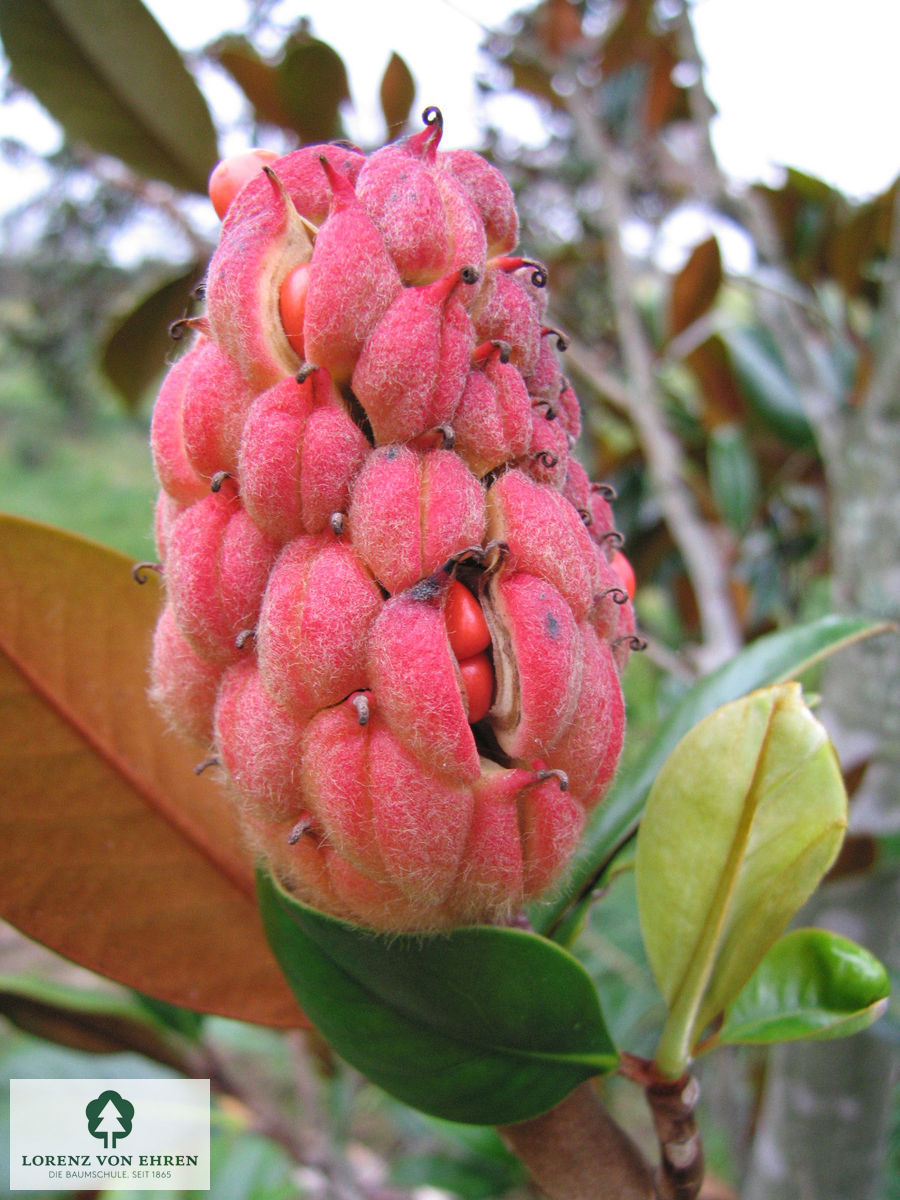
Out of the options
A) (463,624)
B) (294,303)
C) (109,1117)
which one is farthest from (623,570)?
(109,1117)

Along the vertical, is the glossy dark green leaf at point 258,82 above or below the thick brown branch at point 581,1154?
above

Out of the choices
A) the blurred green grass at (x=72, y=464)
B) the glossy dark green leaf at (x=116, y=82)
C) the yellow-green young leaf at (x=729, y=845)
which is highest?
the blurred green grass at (x=72, y=464)

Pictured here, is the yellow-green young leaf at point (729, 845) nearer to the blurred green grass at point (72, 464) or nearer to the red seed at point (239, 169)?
the red seed at point (239, 169)

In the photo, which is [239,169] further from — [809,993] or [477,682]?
[809,993]

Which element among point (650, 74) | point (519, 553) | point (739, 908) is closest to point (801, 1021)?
point (739, 908)

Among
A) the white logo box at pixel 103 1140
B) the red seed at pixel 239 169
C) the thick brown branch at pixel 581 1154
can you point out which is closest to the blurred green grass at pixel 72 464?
the white logo box at pixel 103 1140

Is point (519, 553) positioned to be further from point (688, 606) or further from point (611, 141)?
point (611, 141)
